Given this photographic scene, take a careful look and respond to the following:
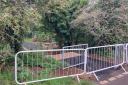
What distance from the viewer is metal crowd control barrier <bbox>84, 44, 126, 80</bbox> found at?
9103mm

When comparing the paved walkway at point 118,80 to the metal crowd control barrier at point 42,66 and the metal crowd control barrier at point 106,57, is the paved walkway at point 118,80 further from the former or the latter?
the metal crowd control barrier at point 42,66

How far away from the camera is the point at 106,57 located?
9.70 m

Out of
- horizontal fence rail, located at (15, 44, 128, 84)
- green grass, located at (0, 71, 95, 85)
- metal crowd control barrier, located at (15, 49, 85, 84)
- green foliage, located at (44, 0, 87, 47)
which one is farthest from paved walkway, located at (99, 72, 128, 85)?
green foliage, located at (44, 0, 87, 47)

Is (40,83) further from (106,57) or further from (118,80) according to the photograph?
(106,57)

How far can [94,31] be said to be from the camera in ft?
33.9

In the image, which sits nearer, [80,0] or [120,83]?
[120,83]

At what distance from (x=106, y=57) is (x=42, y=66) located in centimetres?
253

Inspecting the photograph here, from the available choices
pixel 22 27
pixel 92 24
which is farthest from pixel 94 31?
pixel 22 27

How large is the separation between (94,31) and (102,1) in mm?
1388

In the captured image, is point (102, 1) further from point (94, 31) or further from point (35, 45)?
Answer: point (35, 45)

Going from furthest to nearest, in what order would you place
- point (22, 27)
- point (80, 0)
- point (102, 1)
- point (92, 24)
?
point (80, 0) → point (102, 1) → point (92, 24) → point (22, 27)

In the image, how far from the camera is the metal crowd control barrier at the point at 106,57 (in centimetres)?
910

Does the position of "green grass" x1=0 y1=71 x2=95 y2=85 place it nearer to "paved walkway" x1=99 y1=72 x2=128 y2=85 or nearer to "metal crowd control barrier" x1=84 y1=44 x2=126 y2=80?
"paved walkway" x1=99 y1=72 x2=128 y2=85

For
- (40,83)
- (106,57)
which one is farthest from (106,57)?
(40,83)
